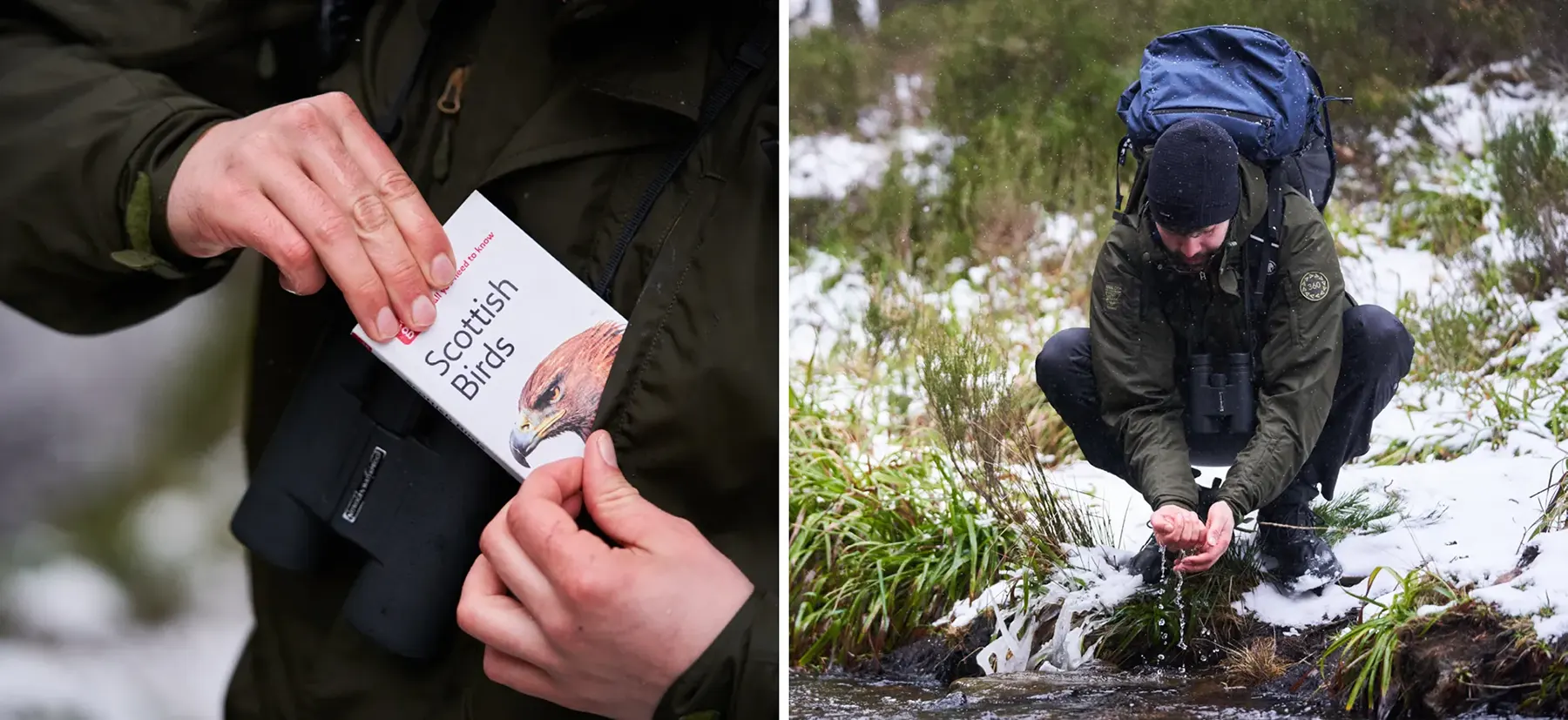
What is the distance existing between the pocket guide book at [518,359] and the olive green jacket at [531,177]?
0.10ft

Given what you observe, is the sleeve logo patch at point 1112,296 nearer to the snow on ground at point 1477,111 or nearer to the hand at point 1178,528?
the hand at point 1178,528

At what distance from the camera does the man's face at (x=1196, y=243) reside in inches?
38.1

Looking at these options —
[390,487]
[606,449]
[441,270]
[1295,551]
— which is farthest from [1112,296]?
[390,487]

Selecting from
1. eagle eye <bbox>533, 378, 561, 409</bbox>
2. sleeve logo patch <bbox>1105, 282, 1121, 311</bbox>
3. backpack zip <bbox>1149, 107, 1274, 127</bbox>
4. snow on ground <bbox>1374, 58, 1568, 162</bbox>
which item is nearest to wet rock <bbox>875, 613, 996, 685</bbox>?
sleeve logo patch <bbox>1105, 282, 1121, 311</bbox>

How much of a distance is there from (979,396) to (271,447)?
2.67ft

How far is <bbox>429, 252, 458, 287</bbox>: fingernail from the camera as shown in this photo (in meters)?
1.03

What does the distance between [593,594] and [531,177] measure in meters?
0.45

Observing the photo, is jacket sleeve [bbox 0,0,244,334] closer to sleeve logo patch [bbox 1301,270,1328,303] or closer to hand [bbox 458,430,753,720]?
hand [bbox 458,430,753,720]

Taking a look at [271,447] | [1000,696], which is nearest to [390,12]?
[271,447]

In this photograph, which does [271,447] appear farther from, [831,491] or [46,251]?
[831,491]

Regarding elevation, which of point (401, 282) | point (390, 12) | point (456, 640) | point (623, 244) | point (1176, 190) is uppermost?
point (1176, 190)

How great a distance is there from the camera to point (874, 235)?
111 cm

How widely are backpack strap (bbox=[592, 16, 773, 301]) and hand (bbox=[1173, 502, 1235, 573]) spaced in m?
0.66

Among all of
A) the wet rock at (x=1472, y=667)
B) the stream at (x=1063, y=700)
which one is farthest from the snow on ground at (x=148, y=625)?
the wet rock at (x=1472, y=667)
